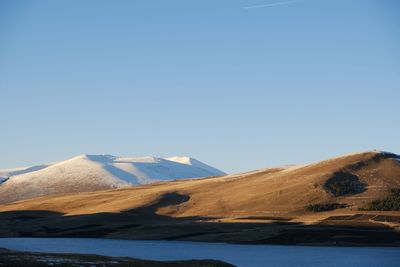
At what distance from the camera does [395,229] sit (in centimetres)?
17262

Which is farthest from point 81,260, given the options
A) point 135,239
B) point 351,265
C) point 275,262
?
point 135,239

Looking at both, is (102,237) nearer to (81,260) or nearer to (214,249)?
(214,249)

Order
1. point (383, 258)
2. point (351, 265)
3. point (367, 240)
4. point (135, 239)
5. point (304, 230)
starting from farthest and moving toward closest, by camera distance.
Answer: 1. point (135, 239)
2. point (304, 230)
3. point (367, 240)
4. point (383, 258)
5. point (351, 265)

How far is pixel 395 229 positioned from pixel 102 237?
76465 millimetres

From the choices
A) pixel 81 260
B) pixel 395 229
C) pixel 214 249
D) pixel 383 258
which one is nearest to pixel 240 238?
pixel 214 249

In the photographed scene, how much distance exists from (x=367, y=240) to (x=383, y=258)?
36.2 meters

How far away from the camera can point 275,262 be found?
115375 millimetres

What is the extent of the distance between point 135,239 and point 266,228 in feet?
111

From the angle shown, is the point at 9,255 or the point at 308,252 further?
the point at 308,252

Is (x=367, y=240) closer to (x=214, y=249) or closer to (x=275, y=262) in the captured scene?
(x=214, y=249)

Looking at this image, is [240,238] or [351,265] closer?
[351,265]

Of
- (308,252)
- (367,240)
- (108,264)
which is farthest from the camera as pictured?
(367,240)

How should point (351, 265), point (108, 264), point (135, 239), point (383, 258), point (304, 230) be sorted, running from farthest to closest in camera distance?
1. point (135, 239)
2. point (304, 230)
3. point (383, 258)
4. point (351, 265)
5. point (108, 264)

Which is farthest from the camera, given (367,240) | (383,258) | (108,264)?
(367,240)
